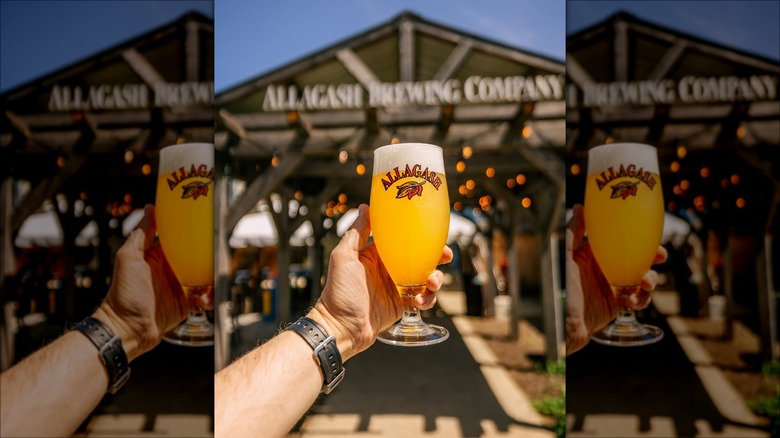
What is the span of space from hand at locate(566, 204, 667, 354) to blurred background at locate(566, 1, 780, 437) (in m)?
0.09

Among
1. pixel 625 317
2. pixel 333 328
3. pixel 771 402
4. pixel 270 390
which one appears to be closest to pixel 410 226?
pixel 333 328

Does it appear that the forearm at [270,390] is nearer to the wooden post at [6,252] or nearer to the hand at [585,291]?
the hand at [585,291]

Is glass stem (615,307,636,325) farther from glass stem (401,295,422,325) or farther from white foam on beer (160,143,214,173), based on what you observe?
white foam on beer (160,143,214,173)

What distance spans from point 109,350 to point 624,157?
1.97m

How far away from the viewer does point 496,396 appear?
225cm

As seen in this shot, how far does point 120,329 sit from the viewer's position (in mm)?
1600

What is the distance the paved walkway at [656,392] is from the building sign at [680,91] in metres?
0.80

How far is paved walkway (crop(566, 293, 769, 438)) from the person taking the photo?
1.61 metres

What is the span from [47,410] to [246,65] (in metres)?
1.48

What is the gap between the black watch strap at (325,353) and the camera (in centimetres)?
122

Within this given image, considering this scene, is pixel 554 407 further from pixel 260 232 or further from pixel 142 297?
pixel 142 297

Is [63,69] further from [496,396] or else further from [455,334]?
[496,396]

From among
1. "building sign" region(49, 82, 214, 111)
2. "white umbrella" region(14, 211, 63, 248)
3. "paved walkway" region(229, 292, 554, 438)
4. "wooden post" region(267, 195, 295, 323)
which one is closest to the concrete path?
"paved walkway" region(229, 292, 554, 438)

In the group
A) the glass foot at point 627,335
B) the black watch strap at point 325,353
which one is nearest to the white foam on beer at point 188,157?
the black watch strap at point 325,353
